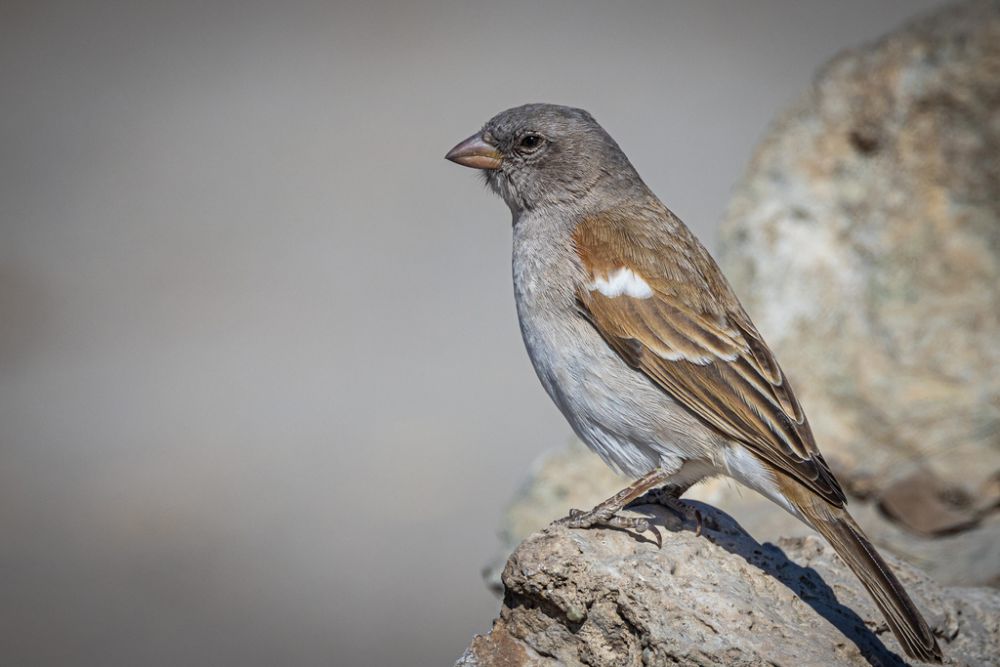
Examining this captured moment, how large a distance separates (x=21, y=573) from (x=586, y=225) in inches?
230

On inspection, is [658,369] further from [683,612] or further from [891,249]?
[891,249]

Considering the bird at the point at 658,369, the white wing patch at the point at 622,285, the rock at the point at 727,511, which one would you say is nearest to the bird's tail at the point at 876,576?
the bird at the point at 658,369

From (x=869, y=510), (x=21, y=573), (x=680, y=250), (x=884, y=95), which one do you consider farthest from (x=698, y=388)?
(x=21, y=573)

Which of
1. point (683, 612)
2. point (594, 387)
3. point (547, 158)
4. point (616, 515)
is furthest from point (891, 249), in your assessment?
point (683, 612)

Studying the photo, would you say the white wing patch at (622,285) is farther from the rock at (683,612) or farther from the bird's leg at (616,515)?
the rock at (683,612)

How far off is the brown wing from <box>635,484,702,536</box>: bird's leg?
0.32 metres

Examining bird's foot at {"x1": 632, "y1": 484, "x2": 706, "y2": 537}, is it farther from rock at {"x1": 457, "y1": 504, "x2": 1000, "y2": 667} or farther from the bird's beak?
the bird's beak

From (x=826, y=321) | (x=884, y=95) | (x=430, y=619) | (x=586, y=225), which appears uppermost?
(x=884, y=95)

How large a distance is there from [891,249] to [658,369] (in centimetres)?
237

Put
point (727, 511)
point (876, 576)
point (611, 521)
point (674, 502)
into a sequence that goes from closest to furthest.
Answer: point (876, 576), point (611, 521), point (674, 502), point (727, 511)

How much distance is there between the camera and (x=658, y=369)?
13.0ft

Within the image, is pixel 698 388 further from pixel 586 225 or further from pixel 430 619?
pixel 430 619

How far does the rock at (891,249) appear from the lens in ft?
18.3

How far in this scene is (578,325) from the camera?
4082 mm
